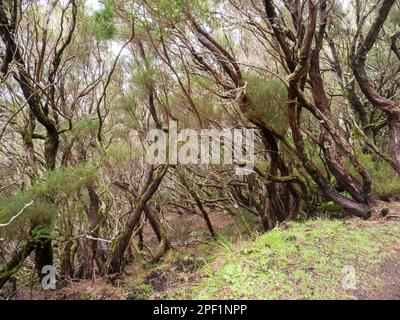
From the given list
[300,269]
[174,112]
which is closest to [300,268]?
[300,269]

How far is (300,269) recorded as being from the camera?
3121 millimetres

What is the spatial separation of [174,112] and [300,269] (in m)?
3.90

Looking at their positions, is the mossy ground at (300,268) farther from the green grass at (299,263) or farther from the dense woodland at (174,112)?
the dense woodland at (174,112)

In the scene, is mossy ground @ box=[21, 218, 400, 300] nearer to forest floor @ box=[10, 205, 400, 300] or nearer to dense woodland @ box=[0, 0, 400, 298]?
forest floor @ box=[10, 205, 400, 300]

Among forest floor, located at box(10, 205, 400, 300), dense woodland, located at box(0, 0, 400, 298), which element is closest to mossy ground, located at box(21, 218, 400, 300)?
forest floor, located at box(10, 205, 400, 300)

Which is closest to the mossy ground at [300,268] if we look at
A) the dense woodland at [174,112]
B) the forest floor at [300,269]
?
the forest floor at [300,269]

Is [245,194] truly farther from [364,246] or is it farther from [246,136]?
[364,246]

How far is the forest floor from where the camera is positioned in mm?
2836

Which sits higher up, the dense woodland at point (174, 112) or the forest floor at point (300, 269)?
the dense woodland at point (174, 112)

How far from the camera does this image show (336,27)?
6.45 m

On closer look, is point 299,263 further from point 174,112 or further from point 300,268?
point 174,112

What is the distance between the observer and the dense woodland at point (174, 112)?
412 cm

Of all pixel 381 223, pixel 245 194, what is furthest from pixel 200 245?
A: pixel 381 223

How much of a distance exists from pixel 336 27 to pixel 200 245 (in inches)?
206
